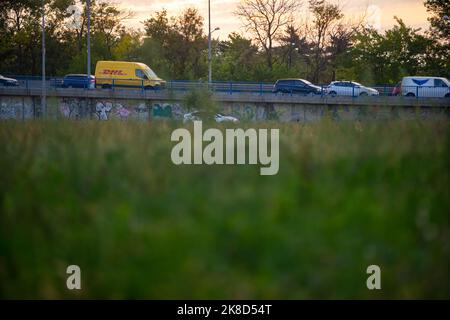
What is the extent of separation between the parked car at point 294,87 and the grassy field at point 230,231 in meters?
42.4

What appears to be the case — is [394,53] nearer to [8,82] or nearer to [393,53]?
[393,53]

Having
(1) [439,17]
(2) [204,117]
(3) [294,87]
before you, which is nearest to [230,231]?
(2) [204,117]

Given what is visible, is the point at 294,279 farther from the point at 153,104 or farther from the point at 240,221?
the point at 153,104

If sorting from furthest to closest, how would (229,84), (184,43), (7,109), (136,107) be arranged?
(184,43) → (7,109) → (229,84) → (136,107)

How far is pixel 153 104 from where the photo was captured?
43.4 m

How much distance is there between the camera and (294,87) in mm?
48031

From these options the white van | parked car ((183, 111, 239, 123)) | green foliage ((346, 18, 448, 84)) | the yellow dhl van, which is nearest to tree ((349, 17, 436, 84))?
green foliage ((346, 18, 448, 84))

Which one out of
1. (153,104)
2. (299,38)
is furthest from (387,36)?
(153,104)

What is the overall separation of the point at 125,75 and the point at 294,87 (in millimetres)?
13302

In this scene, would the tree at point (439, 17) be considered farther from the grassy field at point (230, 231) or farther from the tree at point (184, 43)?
the grassy field at point (230, 231)

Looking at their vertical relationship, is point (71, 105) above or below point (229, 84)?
below

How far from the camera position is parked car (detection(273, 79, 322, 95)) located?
47656 millimetres

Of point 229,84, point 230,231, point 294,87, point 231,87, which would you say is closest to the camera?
point 230,231

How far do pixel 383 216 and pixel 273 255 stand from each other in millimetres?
889
